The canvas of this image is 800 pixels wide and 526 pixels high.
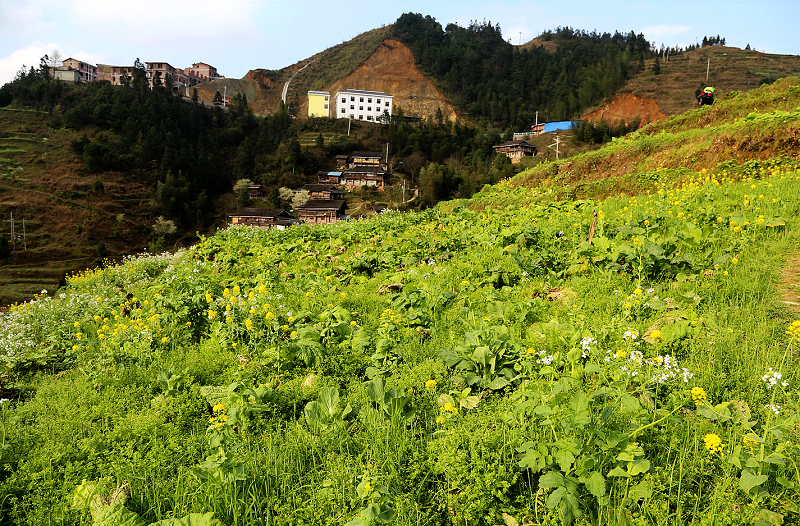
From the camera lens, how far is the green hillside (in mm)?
1883

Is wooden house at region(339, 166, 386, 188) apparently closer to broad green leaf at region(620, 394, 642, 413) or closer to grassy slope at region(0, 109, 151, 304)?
grassy slope at region(0, 109, 151, 304)

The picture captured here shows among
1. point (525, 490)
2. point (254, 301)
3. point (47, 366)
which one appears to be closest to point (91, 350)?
point (47, 366)

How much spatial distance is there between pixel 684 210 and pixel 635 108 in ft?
248

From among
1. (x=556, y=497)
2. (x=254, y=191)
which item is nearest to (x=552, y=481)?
(x=556, y=497)

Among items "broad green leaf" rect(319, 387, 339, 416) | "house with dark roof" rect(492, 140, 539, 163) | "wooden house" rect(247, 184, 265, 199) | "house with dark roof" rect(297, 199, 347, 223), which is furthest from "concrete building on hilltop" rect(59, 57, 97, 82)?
"broad green leaf" rect(319, 387, 339, 416)

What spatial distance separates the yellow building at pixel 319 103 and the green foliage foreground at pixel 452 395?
88.8 metres

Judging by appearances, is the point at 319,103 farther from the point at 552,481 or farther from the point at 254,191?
the point at 552,481

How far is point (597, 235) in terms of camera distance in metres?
4.85

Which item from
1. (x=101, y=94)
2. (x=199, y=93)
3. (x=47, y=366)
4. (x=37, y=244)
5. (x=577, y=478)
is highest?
(x=199, y=93)

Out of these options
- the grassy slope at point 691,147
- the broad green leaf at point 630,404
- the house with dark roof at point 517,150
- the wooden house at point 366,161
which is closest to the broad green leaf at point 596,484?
the broad green leaf at point 630,404

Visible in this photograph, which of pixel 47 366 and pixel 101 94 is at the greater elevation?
pixel 101 94

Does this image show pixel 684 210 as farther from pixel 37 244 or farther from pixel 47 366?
pixel 37 244

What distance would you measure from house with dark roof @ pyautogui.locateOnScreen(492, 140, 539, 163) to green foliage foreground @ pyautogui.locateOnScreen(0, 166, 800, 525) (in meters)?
58.2

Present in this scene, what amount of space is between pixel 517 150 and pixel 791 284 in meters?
61.1
